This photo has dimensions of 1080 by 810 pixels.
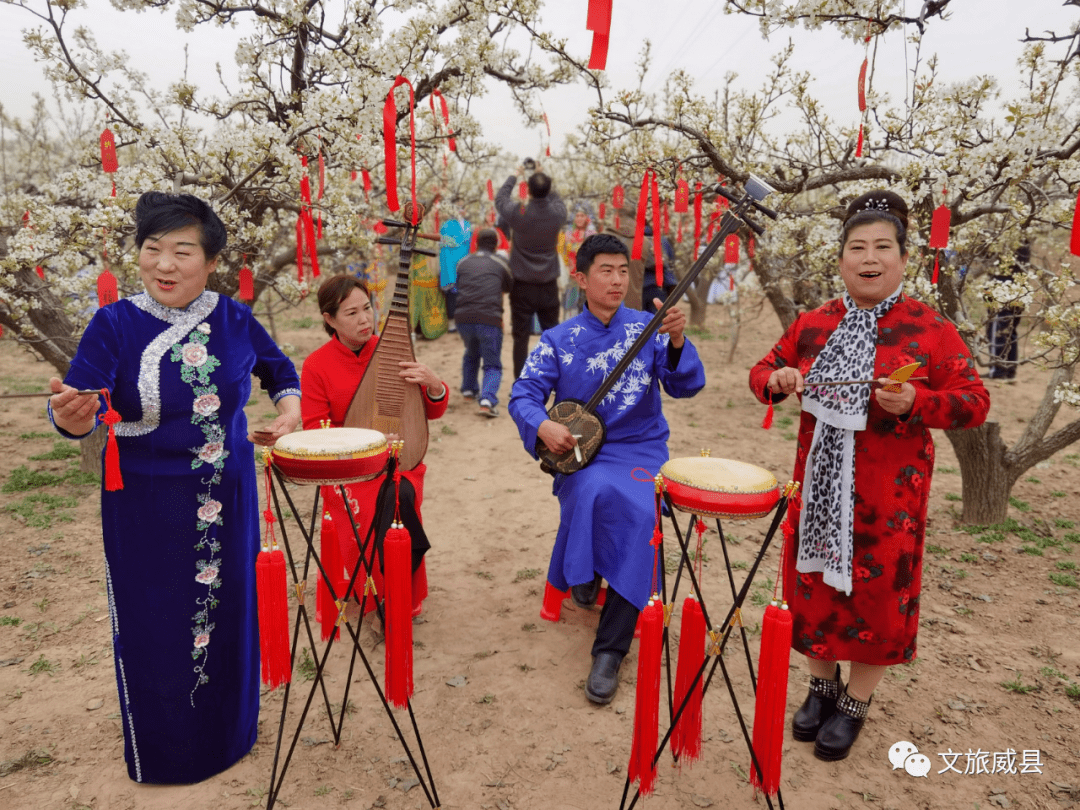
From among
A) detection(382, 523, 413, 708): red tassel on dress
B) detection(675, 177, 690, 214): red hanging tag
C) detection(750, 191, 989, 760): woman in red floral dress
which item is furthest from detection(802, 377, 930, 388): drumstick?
detection(675, 177, 690, 214): red hanging tag

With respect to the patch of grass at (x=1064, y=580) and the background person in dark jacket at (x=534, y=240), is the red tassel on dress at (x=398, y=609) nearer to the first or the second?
the patch of grass at (x=1064, y=580)

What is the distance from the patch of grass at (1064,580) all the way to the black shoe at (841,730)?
222cm

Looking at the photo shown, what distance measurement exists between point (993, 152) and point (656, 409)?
2.03 meters

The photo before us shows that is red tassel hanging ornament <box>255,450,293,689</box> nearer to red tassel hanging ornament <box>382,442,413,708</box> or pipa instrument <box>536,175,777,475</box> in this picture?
red tassel hanging ornament <box>382,442,413,708</box>

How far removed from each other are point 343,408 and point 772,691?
7.41 ft

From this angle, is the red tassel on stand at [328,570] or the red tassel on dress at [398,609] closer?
the red tassel on dress at [398,609]

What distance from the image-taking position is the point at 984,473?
4.52 m

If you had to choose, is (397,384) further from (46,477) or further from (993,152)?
(46,477)

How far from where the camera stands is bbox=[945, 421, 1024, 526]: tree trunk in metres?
4.42

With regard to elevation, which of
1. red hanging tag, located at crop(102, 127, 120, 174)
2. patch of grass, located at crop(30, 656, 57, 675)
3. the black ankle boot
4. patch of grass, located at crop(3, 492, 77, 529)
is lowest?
patch of grass, located at crop(30, 656, 57, 675)

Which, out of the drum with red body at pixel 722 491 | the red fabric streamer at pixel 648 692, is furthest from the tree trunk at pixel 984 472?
the red fabric streamer at pixel 648 692

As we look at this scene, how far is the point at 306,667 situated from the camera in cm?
299

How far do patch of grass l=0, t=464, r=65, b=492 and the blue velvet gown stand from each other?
392 cm

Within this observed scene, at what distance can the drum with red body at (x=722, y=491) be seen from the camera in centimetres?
186
